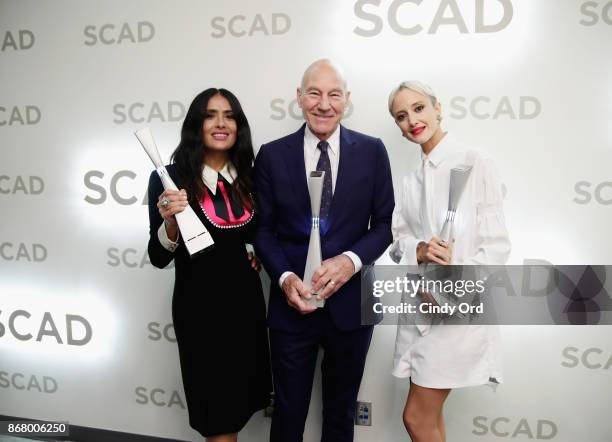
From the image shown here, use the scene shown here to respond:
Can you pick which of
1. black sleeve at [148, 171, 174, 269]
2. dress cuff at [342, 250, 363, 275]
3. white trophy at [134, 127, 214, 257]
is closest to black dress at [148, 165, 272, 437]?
black sleeve at [148, 171, 174, 269]

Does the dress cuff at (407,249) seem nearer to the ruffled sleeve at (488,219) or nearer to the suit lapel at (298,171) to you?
the ruffled sleeve at (488,219)

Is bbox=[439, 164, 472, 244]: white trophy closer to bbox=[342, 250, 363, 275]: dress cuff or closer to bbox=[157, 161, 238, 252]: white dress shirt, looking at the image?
bbox=[342, 250, 363, 275]: dress cuff

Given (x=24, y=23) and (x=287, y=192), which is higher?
(x=24, y=23)

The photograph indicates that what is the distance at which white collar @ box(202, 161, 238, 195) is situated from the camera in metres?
1.57

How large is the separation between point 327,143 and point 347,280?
1.55 ft

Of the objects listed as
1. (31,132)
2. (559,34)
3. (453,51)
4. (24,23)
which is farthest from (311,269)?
(24,23)

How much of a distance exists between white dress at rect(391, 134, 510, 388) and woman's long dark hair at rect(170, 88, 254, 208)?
62 centimetres

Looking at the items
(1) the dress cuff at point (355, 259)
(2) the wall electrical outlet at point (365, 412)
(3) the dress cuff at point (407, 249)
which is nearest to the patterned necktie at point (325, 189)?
(1) the dress cuff at point (355, 259)

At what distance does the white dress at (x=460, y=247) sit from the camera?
4.26 ft

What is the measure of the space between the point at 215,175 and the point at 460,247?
2.82ft

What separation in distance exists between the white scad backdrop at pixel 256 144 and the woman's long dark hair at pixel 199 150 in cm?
40

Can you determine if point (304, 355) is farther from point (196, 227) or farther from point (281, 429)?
point (196, 227)

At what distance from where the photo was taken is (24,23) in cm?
224

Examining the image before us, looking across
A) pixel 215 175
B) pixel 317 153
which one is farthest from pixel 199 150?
pixel 317 153
